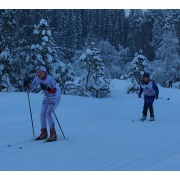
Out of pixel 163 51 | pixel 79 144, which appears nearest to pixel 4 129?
pixel 79 144

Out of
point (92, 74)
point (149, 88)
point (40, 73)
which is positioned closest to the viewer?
point (40, 73)

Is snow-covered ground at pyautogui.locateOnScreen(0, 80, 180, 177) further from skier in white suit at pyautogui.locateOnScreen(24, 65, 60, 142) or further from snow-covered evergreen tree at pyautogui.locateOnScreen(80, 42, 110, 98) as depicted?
snow-covered evergreen tree at pyautogui.locateOnScreen(80, 42, 110, 98)

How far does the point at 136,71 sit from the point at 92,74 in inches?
210

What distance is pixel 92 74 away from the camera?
23688 mm

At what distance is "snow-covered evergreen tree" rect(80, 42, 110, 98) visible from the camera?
23.3 metres

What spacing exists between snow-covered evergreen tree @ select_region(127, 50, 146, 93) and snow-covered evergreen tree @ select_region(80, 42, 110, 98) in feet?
12.6

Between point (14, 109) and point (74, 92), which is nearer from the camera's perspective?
point (14, 109)

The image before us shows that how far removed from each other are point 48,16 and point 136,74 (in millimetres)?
10281

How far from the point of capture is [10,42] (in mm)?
21328

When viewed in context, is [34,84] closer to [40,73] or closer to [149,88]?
[40,73]

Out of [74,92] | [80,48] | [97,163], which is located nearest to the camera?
[97,163]

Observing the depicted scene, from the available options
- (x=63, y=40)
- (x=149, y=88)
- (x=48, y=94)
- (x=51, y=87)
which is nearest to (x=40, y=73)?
(x=51, y=87)

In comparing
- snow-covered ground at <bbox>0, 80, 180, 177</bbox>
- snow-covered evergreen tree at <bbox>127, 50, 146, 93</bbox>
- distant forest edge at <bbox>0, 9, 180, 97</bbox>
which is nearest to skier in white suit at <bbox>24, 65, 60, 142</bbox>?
snow-covered ground at <bbox>0, 80, 180, 177</bbox>

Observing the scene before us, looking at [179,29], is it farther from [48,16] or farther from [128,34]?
[48,16]
